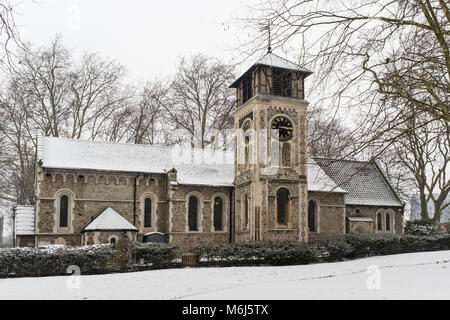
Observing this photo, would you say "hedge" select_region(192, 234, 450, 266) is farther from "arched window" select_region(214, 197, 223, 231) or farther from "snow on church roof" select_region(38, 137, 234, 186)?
"snow on church roof" select_region(38, 137, 234, 186)

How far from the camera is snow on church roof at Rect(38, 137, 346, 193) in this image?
2827 centimetres

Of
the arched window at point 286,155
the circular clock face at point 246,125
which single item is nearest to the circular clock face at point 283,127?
the arched window at point 286,155

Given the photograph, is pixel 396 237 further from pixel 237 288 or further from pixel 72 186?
pixel 72 186

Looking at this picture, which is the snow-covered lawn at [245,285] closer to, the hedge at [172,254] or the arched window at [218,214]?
the hedge at [172,254]

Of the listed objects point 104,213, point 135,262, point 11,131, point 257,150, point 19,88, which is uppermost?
point 19,88

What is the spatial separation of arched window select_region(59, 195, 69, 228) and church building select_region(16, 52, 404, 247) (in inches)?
2.4

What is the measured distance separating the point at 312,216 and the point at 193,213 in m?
8.34

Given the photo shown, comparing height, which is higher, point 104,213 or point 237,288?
point 104,213

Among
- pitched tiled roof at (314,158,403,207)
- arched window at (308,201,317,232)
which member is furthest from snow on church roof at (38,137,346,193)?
pitched tiled roof at (314,158,403,207)

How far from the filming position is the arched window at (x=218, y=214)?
30.5 metres

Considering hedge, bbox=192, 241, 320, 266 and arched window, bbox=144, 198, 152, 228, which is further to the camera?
arched window, bbox=144, 198, 152, 228

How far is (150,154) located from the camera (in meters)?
31.3
